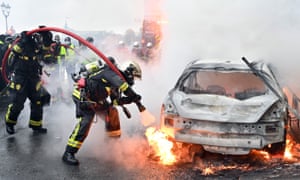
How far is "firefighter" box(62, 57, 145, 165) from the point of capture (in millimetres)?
5309

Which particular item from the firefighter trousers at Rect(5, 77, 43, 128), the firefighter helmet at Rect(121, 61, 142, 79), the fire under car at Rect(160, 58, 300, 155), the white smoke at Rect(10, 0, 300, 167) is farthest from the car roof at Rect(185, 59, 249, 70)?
the firefighter trousers at Rect(5, 77, 43, 128)

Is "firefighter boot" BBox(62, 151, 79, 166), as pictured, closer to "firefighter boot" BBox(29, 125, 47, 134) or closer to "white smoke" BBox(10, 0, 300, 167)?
"white smoke" BBox(10, 0, 300, 167)

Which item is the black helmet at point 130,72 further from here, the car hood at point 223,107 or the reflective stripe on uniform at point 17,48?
the reflective stripe on uniform at point 17,48

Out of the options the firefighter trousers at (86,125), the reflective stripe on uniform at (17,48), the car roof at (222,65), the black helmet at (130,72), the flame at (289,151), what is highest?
the reflective stripe on uniform at (17,48)

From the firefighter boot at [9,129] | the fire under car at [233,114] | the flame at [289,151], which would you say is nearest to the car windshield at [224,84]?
the fire under car at [233,114]

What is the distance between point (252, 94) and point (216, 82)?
2.37ft

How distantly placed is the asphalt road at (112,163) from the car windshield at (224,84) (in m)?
0.99

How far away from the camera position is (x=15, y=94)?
6672mm

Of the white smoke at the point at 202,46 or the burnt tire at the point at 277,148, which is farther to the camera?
the white smoke at the point at 202,46

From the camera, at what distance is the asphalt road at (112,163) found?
497 centimetres

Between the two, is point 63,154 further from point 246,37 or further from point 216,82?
point 246,37

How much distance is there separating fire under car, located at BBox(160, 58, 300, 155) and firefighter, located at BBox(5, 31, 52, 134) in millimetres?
2514

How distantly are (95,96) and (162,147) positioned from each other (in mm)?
1296

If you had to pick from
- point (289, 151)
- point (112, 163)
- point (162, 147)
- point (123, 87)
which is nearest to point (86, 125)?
point (112, 163)
